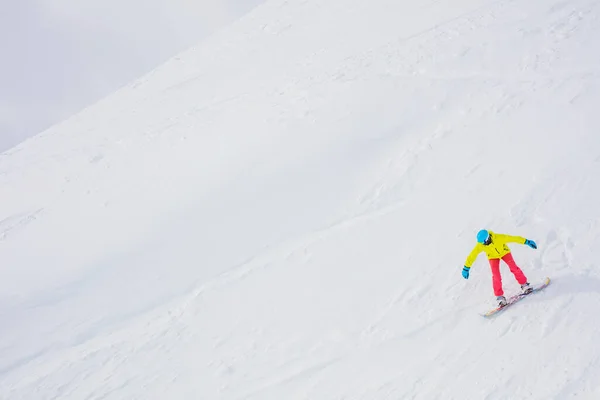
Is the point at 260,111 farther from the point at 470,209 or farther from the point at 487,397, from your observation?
the point at 487,397

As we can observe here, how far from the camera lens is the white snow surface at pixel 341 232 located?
26.8 ft

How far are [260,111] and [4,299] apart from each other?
11218mm

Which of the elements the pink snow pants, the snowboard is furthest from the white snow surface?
the pink snow pants

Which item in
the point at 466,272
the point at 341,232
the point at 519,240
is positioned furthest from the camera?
the point at 341,232

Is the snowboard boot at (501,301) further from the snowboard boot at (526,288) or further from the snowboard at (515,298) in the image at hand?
the snowboard boot at (526,288)

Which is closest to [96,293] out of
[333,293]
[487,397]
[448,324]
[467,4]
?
[333,293]

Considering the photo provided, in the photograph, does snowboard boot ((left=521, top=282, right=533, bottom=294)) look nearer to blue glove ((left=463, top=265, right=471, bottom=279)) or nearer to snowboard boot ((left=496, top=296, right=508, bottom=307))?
snowboard boot ((left=496, top=296, right=508, bottom=307))

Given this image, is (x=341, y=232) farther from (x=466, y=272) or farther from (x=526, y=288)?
(x=526, y=288)

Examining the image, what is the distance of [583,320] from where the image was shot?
745 cm

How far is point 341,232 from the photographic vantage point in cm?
1181

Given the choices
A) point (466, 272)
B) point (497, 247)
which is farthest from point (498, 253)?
point (466, 272)

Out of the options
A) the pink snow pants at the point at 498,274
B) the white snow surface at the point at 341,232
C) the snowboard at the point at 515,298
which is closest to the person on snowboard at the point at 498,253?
the pink snow pants at the point at 498,274

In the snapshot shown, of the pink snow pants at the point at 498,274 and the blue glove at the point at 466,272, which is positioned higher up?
the blue glove at the point at 466,272

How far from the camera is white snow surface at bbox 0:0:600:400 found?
8156 mm
